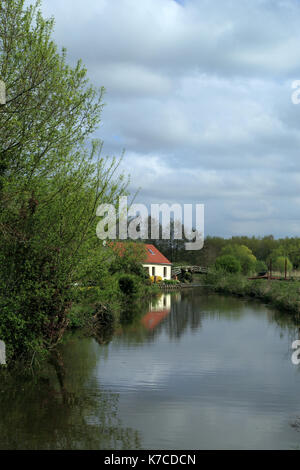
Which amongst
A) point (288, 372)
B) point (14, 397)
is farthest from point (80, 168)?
point (288, 372)

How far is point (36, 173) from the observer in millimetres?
10570

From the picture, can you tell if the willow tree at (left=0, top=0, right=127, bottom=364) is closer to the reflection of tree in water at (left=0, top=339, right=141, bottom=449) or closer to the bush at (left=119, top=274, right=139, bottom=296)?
the reflection of tree in water at (left=0, top=339, right=141, bottom=449)

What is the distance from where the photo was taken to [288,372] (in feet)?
41.2

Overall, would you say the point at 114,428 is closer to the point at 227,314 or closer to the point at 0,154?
the point at 0,154

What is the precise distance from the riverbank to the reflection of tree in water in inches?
687

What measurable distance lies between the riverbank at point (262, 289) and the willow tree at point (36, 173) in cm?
1761

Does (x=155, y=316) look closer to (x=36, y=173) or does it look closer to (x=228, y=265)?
(x=36, y=173)

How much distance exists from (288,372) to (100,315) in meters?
10.5

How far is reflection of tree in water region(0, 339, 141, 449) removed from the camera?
7211 millimetres

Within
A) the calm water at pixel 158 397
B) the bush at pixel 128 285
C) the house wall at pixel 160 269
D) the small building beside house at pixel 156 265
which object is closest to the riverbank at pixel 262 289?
the house wall at pixel 160 269

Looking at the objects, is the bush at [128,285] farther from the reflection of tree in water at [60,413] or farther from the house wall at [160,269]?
the house wall at [160,269]

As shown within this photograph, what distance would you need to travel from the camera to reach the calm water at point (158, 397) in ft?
24.5

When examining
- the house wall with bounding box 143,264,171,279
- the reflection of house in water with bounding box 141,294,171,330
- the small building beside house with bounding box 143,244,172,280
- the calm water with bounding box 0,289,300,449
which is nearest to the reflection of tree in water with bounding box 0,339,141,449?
the calm water with bounding box 0,289,300,449

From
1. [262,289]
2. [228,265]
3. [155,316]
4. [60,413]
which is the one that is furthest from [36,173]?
[228,265]
